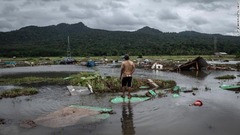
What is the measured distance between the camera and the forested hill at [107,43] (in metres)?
96.9

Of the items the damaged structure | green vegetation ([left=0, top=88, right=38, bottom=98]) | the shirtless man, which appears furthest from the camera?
the damaged structure

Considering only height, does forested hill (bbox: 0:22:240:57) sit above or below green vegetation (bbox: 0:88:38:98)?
above

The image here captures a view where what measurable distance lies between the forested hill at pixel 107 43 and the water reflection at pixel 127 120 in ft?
252

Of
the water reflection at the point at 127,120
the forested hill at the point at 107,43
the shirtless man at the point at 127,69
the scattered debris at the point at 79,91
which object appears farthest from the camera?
the forested hill at the point at 107,43

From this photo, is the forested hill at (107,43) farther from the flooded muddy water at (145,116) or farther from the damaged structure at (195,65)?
the flooded muddy water at (145,116)

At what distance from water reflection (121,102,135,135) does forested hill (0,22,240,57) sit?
7687 cm

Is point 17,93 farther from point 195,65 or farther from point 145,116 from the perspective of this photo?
point 195,65

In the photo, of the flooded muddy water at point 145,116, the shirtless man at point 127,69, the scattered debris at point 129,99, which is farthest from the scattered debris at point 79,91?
the shirtless man at point 127,69

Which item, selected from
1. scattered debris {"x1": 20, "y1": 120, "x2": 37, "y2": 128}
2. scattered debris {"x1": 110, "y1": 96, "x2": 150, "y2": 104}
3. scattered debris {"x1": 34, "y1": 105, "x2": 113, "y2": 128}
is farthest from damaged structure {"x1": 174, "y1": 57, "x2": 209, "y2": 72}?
scattered debris {"x1": 20, "y1": 120, "x2": 37, "y2": 128}

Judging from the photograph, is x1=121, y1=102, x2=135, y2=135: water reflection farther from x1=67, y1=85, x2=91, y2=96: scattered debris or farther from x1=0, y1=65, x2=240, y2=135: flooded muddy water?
x1=67, y1=85, x2=91, y2=96: scattered debris

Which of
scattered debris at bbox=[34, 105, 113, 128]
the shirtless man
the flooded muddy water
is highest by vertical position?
the shirtless man

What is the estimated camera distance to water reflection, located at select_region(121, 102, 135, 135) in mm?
7853

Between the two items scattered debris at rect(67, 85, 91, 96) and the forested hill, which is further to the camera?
the forested hill

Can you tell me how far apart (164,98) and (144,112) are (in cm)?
340
